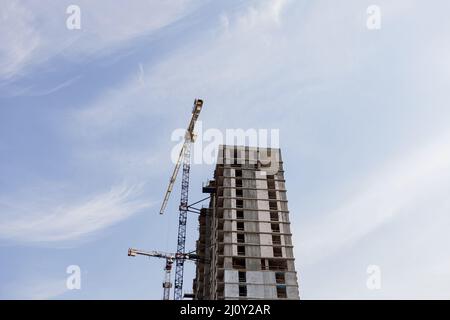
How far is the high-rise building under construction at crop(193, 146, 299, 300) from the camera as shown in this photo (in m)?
63.4

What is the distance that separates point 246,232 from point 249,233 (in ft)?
1.82

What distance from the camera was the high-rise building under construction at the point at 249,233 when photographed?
63438mm

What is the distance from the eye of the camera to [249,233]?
6844cm

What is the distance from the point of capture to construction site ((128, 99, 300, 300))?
6347 centimetres

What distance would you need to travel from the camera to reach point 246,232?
68.6m

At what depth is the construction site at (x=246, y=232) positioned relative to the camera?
2499 inches
